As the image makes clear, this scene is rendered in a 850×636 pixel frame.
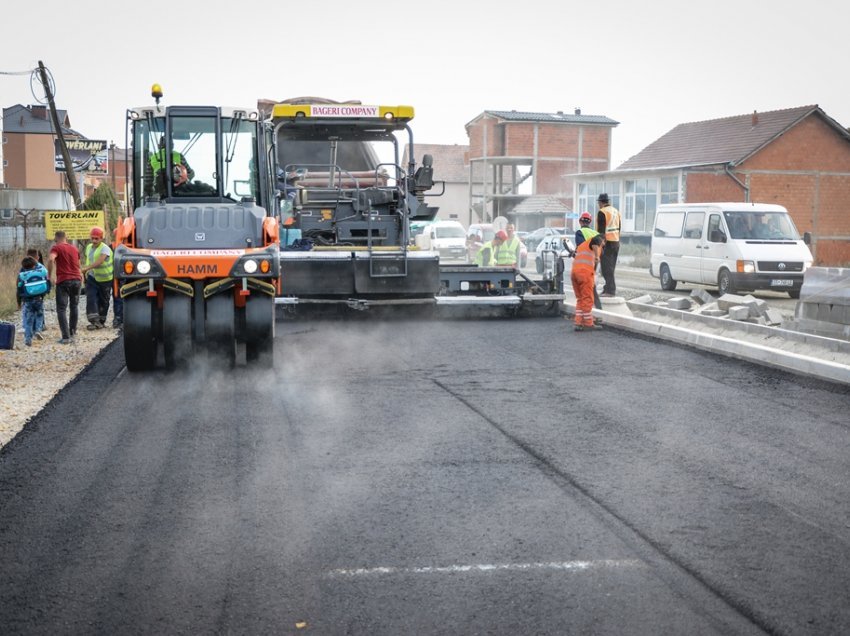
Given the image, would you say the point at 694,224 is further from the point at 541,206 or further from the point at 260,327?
the point at 541,206

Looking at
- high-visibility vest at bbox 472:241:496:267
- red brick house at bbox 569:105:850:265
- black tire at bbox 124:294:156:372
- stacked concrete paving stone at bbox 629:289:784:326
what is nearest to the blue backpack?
black tire at bbox 124:294:156:372

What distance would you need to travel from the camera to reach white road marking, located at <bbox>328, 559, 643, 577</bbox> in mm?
4832

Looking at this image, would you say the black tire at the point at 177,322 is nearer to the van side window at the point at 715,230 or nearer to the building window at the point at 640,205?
the van side window at the point at 715,230

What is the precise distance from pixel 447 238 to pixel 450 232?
668 mm

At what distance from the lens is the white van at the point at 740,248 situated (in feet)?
69.7

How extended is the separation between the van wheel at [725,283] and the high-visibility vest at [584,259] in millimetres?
7316

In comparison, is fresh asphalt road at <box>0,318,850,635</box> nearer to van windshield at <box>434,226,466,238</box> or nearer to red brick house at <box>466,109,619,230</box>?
van windshield at <box>434,226,466,238</box>

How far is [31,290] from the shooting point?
14.2 meters

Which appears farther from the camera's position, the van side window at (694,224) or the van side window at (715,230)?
the van side window at (694,224)

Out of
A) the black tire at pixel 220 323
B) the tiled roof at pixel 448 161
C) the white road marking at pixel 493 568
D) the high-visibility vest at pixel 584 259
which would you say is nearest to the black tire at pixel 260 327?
the black tire at pixel 220 323

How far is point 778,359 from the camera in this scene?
11031 millimetres

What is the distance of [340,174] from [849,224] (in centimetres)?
3102

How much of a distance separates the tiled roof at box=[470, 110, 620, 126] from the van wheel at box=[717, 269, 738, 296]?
142ft

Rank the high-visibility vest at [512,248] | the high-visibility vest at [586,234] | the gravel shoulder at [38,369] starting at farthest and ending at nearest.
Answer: the high-visibility vest at [512,248] → the high-visibility vest at [586,234] → the gravel shoulder at [38,369]
